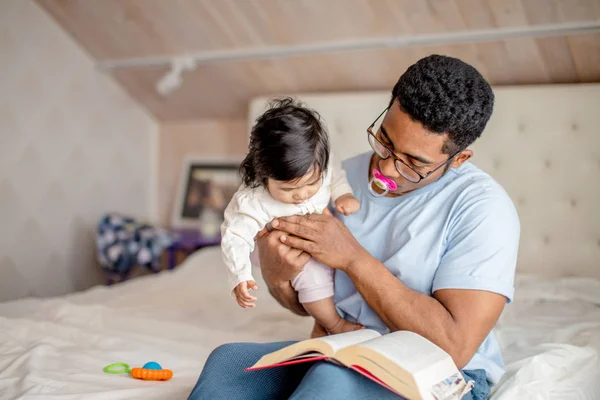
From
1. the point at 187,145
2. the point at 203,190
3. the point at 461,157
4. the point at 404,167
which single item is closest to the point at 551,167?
the point at 461,157

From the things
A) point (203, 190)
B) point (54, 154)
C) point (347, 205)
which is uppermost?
point (54, 154)

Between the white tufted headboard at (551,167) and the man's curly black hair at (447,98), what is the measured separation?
1.32m

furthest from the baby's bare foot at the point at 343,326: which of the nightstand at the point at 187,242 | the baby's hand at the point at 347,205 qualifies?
the nightstand at the point at 187,242

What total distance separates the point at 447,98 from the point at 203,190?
2.59m

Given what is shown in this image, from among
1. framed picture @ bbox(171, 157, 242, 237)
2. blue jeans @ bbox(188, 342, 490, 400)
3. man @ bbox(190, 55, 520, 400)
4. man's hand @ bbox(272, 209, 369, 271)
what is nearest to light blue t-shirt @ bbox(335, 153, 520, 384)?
man @ bbox(190, 55, 520, 400)

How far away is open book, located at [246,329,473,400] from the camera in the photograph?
3.32 ft

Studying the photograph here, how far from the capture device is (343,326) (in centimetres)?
150

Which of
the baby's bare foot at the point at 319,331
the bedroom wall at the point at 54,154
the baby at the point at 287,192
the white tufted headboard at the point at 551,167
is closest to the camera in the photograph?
the baby at the point at 287,192

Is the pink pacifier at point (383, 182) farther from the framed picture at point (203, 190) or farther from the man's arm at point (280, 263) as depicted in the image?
the framed picture at point (203, 190)

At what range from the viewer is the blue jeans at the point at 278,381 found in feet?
3.33

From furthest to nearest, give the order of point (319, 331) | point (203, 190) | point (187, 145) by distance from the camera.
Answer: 1. point (187, 145)
2. point (203, 190)
3. point (319, 331)

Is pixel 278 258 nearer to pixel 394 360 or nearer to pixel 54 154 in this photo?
pixel 394 360

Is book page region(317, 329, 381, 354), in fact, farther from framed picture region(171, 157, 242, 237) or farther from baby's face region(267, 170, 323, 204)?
framed picture region(171, 157, 242, 237)

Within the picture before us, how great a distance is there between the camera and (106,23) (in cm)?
312
